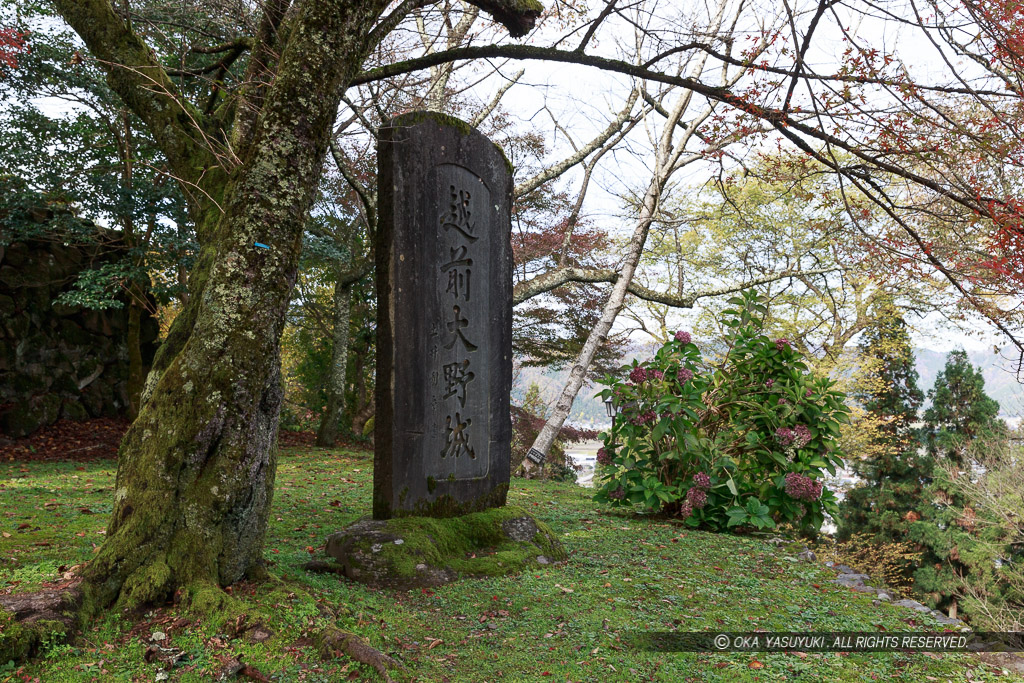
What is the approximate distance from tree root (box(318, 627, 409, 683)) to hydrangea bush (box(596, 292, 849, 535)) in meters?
3.66

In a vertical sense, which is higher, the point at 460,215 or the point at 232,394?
the point at 460,215

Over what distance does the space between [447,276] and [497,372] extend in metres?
0.90

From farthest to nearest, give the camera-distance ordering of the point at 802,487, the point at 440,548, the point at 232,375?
the point at 802,487 → the point at 440,548 → the point at 232,375

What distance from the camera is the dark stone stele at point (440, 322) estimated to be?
4328 millimetres

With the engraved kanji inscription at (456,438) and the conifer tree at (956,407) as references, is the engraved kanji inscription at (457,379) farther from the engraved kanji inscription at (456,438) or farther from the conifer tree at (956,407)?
the conifer tree at (956,407)

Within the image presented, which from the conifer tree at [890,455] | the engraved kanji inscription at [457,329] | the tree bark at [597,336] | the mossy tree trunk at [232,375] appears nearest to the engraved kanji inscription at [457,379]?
the engraved kanji inscription at [457,329]

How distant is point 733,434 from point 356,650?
4.49 m

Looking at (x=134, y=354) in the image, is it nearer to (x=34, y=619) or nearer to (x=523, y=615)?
(x=34, y=619)

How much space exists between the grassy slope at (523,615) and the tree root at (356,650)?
5 centimetres

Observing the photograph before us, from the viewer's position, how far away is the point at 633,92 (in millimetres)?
10609

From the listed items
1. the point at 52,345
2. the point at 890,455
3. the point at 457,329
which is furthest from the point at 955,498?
the point at 52,345

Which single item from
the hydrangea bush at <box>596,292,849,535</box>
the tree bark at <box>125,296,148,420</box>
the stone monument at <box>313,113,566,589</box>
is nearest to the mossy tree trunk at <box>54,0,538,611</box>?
the stone monument at <box>313,113,566,589</box>

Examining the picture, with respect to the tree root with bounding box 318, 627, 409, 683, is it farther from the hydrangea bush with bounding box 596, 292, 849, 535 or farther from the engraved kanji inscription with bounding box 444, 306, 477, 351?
the hydrangea bush with bounding box 596, 292, 849, 535

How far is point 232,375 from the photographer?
2945 millimetres
